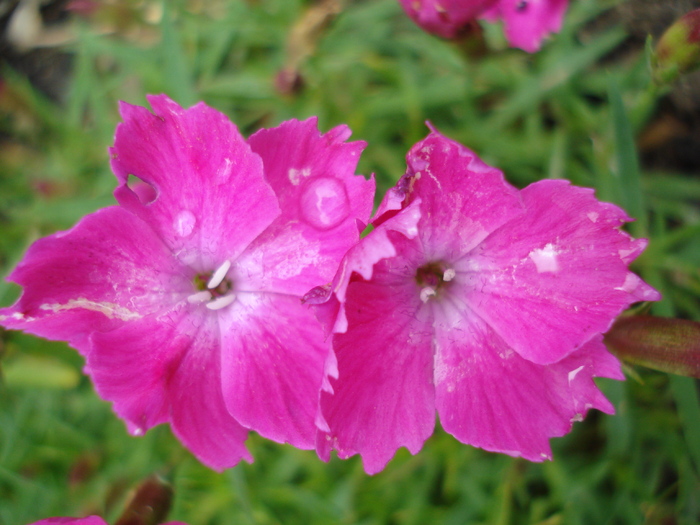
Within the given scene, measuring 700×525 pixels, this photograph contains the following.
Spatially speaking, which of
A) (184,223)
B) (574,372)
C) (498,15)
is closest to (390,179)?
(498,15)

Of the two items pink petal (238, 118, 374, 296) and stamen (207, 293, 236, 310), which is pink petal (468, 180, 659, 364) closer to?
pink petal (238, 118, 374, 296)

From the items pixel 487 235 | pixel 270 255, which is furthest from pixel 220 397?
pixel 487 235

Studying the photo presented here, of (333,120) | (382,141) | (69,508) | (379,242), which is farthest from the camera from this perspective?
(382,141)

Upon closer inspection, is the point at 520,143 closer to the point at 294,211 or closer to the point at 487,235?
the point at 487,235

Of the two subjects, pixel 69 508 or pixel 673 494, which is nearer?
pixel 69 508

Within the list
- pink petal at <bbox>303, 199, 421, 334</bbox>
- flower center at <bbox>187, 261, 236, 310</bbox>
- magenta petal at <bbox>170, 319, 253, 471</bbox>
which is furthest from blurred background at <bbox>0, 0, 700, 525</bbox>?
pink petal at <bbox>303, 199, 421, 334</bbox>

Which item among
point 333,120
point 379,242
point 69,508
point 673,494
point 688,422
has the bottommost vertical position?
point 673,494

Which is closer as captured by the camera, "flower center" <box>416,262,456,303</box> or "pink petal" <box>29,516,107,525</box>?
"pink petal" <box>29,516,107,525</box>
